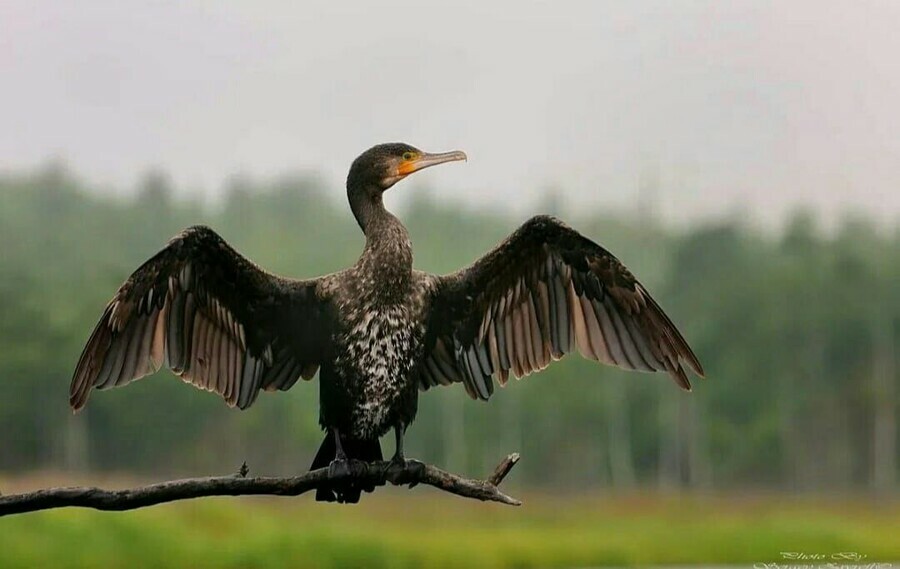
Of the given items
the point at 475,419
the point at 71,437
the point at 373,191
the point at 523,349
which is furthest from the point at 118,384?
the point at 475,419

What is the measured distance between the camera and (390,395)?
3533mm

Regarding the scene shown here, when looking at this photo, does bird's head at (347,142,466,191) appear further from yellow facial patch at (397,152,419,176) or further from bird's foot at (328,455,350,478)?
bird's foot at (328,455,350,478)

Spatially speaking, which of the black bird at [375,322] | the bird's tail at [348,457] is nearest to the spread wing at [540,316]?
the black bird at [375,322]

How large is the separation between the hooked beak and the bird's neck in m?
0.13

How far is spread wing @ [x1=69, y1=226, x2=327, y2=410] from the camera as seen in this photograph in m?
3.43

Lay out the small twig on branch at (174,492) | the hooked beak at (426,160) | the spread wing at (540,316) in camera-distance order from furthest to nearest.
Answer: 1. the spread wing at (540,316)
2. the hooked beak at (426,160)
3. the small twig on branch at (174,492)

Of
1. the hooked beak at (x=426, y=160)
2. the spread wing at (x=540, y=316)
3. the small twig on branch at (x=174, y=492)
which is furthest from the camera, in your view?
the spread wing at (x=540, y=316)

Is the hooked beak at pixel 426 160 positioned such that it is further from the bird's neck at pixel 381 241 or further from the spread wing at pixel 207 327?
the spread wing at pixel 207 327

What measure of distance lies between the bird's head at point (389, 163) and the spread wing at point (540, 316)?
38cm

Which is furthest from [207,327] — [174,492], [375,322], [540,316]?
[540,316]

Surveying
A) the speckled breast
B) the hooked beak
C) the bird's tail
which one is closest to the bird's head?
the hooked beak

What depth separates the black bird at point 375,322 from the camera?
3.49 metres

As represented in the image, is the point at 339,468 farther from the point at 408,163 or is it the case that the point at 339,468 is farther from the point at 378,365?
the point at 408,163

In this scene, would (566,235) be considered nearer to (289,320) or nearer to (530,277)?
(530,277)
